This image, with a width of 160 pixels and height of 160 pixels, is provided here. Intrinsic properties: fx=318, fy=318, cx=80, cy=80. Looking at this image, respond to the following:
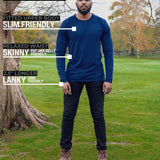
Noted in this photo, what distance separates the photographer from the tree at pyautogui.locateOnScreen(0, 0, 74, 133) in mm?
6371

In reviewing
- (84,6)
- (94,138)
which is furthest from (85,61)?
(94,138)

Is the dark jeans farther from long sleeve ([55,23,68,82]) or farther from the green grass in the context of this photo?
the green grass

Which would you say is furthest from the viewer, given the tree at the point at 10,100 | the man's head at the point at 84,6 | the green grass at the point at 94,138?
the tree at the point at 10,100

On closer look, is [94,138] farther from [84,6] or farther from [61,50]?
[84,6]

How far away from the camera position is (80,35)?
4273 mm

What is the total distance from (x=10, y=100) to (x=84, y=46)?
2.95m

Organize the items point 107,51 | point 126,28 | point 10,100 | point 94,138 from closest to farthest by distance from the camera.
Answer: point 107,51 → point 94,138 → point 10,100 → point 126,28

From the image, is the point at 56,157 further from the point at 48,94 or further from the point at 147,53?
the point at 147,53

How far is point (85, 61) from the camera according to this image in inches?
170

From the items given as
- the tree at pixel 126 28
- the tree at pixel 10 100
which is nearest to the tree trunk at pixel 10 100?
the tree at pixel 10 100

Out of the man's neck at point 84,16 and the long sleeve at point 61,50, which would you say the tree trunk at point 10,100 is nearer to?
the long sleeve at point 61,50

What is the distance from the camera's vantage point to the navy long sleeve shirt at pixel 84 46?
4.29m

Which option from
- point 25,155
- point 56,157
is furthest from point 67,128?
point 25,155

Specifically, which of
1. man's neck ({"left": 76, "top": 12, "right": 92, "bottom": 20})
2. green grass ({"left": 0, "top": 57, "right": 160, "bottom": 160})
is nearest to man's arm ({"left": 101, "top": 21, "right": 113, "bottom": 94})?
man's neck ({"left": 76, "top": 12, "right": 92, "bottom": 20})
